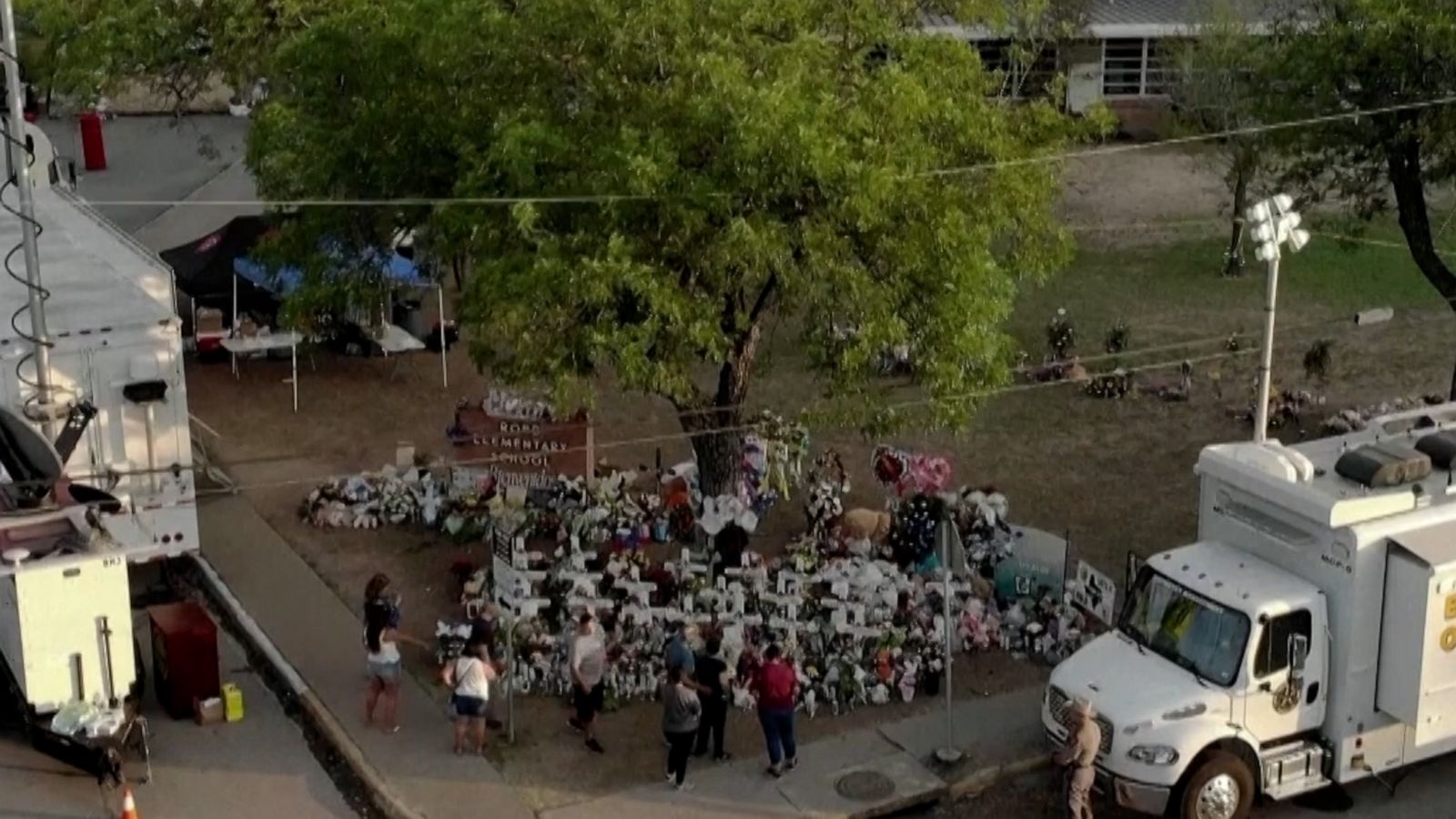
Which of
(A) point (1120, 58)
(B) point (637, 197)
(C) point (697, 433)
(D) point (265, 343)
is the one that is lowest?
(D) point (265, 343)

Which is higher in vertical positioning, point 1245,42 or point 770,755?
point 1245,42

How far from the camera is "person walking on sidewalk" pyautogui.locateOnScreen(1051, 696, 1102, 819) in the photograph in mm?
13359

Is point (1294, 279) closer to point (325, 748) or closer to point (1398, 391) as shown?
point (1398, 391)

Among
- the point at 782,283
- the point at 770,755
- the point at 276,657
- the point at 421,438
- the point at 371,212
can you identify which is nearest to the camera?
the point at 770,755

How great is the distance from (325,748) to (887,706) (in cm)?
503

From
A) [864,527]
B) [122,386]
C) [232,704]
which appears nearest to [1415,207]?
[864,527]

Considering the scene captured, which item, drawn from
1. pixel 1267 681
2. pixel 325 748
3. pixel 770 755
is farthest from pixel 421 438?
pixel 1267 681

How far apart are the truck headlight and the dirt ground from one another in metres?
2.92

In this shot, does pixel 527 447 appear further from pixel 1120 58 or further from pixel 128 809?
pixel 1120 58

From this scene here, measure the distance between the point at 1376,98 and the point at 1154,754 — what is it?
1126 centimetres

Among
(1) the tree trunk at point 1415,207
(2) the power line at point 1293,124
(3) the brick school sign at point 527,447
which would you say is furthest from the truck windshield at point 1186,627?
(1) the tree trunk at point 1415,207

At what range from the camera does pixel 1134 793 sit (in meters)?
13.6

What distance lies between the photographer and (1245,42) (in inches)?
1217

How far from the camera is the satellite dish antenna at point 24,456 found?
16234 mm
